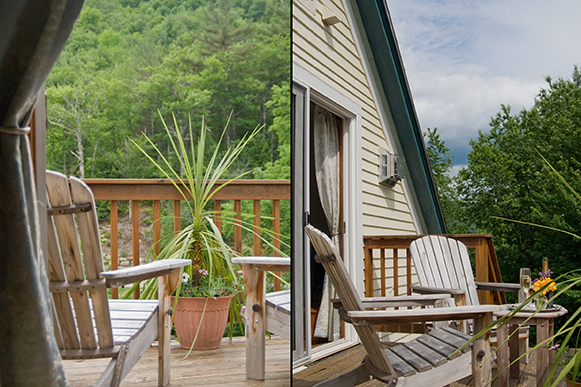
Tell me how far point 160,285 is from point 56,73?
10.5m

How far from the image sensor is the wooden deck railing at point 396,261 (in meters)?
3.37

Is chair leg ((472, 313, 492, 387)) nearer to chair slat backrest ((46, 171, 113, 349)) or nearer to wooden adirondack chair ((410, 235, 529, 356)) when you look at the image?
wooden adirondack chair ((410, 235, 529, 356))

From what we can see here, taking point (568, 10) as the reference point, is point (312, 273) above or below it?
below

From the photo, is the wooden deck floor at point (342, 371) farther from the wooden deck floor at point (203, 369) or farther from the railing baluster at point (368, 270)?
the railing baluster at point (368, 270)

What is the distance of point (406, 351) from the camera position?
201 centimetres

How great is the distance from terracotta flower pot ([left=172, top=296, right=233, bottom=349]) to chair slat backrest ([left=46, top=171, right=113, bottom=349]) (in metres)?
1.36

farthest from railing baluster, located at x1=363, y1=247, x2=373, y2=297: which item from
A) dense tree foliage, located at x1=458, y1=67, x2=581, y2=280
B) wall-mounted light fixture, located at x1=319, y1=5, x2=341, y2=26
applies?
dense tree foliage, located at x1=458, y1=67, x2=581, y2=280

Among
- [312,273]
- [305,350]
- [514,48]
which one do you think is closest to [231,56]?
[312,273]

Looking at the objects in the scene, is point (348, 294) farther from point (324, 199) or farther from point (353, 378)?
point (324, 199)

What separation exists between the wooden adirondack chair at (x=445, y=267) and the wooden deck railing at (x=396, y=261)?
0.33ft

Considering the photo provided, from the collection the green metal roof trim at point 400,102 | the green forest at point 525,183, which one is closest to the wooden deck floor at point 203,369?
the green metal roof trim at point 400,102

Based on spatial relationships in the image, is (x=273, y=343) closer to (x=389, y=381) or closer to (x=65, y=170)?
(x=389, y=381)

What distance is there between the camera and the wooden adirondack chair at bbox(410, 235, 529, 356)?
3.10 meters

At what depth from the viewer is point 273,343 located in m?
3.16
